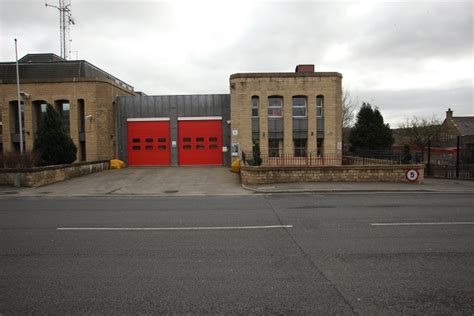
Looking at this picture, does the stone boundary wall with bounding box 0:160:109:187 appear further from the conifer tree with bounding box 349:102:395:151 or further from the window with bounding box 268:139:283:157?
the conifer tree with bounding box 349:102:395:151

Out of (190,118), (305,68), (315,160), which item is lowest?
(315,160)

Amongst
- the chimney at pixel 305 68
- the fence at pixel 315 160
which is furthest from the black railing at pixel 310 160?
the chimney at pixel 305 68

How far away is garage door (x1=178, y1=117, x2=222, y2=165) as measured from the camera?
24.6 meters

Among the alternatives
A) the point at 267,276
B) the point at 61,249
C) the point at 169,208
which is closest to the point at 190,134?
the point at 169,208

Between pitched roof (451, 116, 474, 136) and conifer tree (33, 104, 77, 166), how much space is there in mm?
50509

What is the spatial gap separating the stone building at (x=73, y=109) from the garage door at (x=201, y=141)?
5.99 metres

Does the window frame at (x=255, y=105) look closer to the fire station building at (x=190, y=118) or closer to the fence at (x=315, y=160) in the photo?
the fire station building at (x=190, y=118)

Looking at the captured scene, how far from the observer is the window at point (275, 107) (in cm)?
2422

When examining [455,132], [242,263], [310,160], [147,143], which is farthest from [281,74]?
[455,132]

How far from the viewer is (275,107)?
955 inches

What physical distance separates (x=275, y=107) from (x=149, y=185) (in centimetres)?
1311

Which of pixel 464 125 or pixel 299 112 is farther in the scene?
pixel 464 125

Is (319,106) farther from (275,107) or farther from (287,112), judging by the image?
(275,107)

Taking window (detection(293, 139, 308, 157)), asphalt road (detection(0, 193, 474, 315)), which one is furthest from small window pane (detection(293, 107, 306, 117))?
asphalt road (detection(0, 193, 474, 315))
